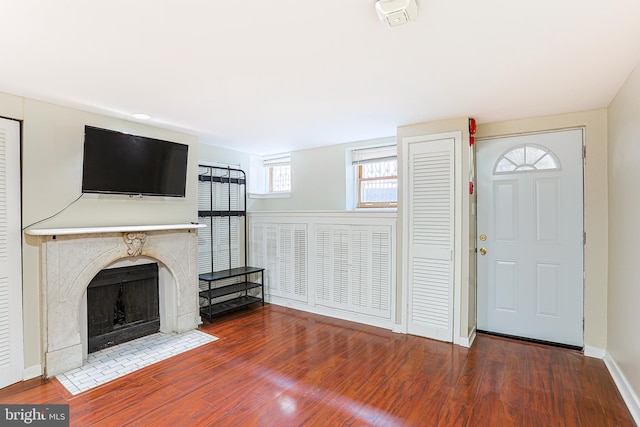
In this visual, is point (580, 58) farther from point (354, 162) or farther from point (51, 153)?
point (51, 153)

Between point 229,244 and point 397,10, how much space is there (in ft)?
12.7

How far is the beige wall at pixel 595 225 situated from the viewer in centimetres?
287

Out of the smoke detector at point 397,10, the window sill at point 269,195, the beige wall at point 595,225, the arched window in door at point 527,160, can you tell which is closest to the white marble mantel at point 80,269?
the window sill at point 269,195

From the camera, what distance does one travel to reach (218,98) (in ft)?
8.65

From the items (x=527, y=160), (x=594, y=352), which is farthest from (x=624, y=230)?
(x=594, y=352)

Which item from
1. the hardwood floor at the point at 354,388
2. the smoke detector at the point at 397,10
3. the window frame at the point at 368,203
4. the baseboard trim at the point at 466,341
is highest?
the smoke detector at the point at 397,10

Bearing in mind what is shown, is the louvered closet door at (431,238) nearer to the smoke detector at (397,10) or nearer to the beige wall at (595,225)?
the beige wall at (595,225)

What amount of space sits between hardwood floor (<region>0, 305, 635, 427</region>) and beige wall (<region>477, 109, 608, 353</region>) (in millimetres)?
333

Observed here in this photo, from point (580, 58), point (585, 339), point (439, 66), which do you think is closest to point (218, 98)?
point (439, 66)

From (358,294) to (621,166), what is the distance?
2.73m

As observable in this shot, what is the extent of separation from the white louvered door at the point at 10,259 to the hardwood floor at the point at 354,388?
22 cm

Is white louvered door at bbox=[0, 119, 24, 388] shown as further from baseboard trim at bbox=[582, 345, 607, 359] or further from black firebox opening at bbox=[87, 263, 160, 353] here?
baseboard trim at bbox=[582, 345, 607, 359]

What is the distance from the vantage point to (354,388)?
2432 millimetres

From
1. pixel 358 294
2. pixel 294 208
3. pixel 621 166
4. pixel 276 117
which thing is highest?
pixel 276 117
